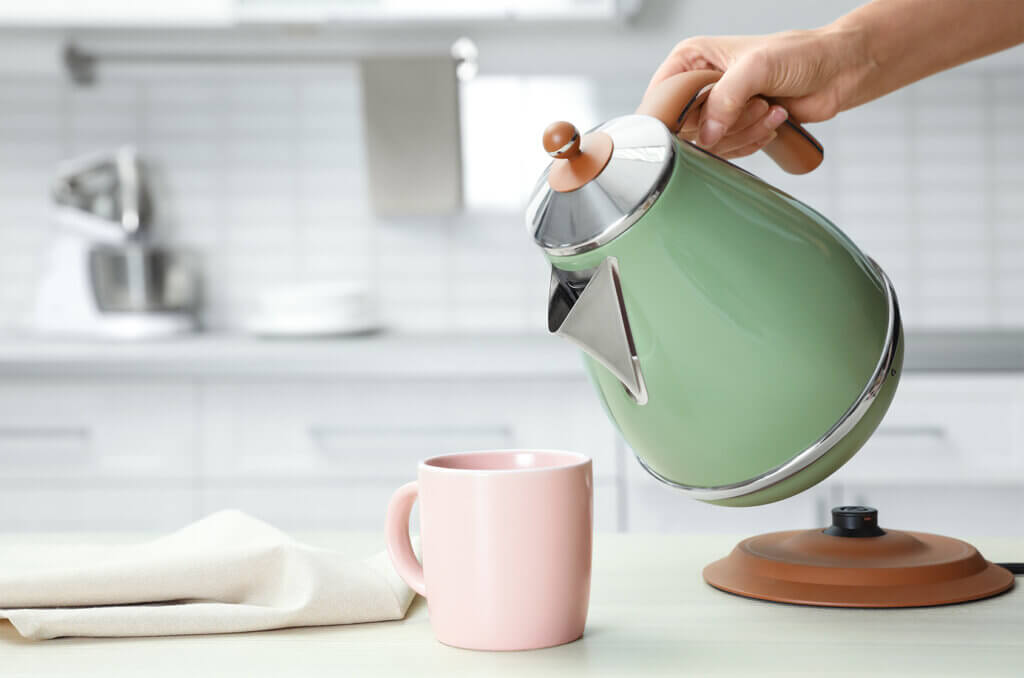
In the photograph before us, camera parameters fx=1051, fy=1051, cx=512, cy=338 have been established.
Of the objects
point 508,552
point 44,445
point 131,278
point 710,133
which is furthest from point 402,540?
point 131,278

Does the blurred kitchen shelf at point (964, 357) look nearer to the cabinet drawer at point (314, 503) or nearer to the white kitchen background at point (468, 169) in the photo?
the white kitchen background at point (468, 169)

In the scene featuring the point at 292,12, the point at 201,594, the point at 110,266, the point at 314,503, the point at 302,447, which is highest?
the point at 292,12

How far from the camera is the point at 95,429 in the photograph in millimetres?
1967

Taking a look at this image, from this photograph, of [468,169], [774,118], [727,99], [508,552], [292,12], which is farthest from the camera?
[468,169]

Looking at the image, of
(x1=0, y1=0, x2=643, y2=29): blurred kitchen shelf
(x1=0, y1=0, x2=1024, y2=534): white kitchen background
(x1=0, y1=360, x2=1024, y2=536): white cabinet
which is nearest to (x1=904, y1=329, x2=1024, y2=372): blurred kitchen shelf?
(x1=0, y1=360, x2=1024, y2=536): white cabinet

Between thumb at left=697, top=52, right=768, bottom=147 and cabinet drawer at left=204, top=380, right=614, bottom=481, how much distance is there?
1.18 m

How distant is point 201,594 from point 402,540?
11 cm

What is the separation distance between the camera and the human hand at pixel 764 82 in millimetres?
724

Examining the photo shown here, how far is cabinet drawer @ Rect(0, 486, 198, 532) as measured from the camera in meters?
1.95

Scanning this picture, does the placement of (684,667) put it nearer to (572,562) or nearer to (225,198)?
(572,562)

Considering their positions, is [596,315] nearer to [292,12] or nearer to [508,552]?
[508,552]

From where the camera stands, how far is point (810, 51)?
0.82m

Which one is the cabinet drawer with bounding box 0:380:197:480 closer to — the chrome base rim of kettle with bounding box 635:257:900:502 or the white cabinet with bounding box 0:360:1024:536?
the white cabinet with bounding box 0:360:1024:536

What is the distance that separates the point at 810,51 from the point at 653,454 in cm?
40
